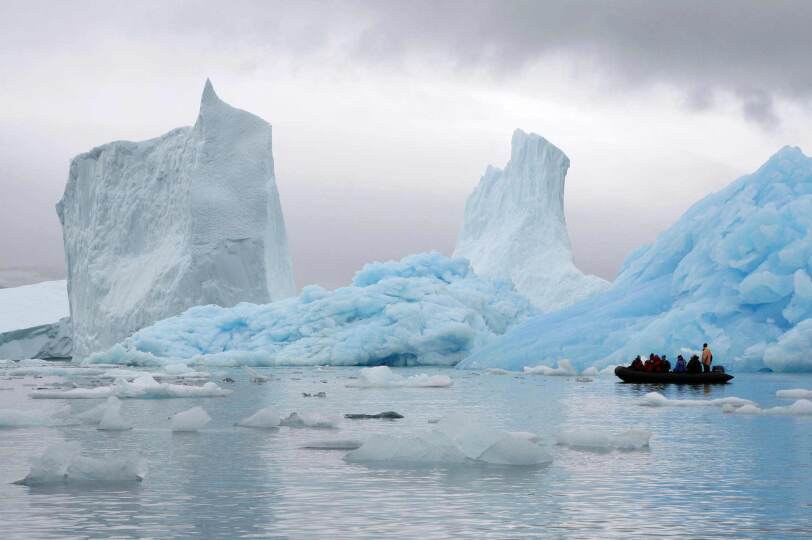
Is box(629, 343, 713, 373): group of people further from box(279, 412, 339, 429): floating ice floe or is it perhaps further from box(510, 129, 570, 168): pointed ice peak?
box(510, 129, 570, 168): pointed ice peak

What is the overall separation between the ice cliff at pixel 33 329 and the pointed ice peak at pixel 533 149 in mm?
22654

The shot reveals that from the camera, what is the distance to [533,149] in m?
53.5

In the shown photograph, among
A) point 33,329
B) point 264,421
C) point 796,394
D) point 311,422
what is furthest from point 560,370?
point 33,329

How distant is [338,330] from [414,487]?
90.0 feet

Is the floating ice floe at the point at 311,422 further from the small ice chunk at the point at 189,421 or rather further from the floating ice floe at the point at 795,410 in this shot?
the floating ice floe at the point at 795,410

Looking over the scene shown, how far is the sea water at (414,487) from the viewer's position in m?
6.09

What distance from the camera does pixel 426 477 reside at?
26.5ft

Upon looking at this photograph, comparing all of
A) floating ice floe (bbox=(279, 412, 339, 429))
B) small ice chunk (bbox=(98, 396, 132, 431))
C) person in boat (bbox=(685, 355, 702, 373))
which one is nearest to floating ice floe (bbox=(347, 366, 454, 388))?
person in boat (bbox=(685, 355, 702, 373))

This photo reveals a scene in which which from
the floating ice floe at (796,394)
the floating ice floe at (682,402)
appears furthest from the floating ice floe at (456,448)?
the floating ice floe at (796,394)

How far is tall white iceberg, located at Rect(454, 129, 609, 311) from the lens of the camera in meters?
51.1

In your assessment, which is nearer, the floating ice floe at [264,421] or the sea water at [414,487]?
the sea water at [414,487]

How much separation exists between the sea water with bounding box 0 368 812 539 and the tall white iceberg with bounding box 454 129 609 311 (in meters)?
37.3

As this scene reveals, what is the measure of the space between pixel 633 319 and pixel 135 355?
1561 cm

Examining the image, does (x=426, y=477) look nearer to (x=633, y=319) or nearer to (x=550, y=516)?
(x=550, y=516)
